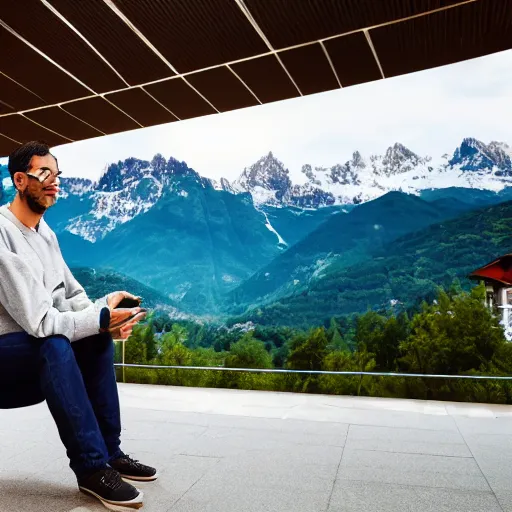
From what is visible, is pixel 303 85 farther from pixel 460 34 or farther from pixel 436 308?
pixel 436 308

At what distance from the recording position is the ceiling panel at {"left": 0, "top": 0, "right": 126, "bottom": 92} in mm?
1257

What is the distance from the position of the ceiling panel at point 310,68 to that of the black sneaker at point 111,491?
1193 millimetres

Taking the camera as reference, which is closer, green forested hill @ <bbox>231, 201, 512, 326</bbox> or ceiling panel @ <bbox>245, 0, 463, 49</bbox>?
ceiling panel @ <bbox>245, 0, 463, 49</bbox>

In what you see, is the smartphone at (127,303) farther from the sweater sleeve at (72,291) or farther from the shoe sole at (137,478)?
the shoe sole at (137,478)

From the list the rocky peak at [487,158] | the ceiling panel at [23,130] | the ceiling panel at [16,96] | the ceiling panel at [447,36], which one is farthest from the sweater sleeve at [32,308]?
the rocky peak at [487,158]

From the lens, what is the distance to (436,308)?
295 inches

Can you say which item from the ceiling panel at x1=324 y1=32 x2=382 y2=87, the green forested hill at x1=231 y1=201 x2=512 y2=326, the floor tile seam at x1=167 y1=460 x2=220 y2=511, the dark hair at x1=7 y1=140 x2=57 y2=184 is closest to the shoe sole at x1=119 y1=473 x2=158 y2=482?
the floor tile seam at x1=167 y1=460 x2=220 y2=511

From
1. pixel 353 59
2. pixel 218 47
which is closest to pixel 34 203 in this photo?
pixel 218 47

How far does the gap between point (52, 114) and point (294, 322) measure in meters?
34.1

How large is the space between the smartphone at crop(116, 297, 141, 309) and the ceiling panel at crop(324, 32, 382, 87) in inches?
34.2

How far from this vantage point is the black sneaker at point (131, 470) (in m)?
1.43

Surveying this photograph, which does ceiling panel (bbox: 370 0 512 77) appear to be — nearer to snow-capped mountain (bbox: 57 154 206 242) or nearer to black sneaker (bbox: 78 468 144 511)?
black sneaker (bbox: 78 468 144 511)

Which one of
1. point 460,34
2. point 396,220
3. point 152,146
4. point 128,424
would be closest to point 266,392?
point 128,424

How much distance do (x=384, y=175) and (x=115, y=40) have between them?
153ft
